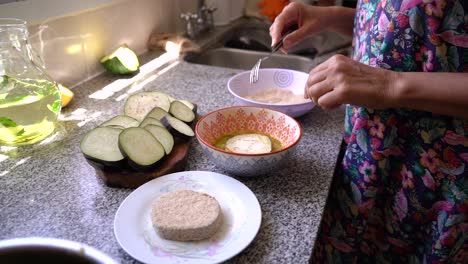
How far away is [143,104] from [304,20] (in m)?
0.44

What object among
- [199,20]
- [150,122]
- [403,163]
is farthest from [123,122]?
[199,20]

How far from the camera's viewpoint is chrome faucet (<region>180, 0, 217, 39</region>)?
158 cm

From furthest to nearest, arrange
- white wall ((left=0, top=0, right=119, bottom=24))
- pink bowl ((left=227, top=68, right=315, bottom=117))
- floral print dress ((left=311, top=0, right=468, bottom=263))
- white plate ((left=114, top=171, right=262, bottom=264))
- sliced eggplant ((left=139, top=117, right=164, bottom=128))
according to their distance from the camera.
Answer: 1. pink bowl ((left=227, top=68, right=315, bottom=117))
2. white wall ((left=0, top=0, right=119, bottom=24))
3. sliced eggplant ((left=139, top=117, right=164, bottom=128))
4. floral print dress ((left=311, top=0, right=468, bottom=263))
5. white plate ((left=114, top=171, right=262, bottom=264))

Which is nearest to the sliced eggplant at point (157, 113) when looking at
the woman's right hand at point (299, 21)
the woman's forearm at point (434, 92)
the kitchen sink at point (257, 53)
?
the woman's right hand at point (299, 21)

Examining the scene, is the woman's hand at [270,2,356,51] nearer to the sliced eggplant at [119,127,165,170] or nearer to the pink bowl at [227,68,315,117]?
the pink bowl at [227,68,315,117]

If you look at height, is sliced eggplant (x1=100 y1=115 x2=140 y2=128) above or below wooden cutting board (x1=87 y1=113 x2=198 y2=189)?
above

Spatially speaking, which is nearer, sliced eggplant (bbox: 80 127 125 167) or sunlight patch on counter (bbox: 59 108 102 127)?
sliced eggplant (bbox: 80 127 125 167)

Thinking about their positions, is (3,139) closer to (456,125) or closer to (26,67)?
(26,67)

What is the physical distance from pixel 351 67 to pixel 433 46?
0.15m

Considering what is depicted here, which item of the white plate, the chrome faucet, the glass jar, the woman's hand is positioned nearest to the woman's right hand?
the woman's hand

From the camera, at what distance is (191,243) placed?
0.53 m

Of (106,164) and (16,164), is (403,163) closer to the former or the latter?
(106,164)

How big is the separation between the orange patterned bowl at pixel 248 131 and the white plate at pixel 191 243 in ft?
0.11

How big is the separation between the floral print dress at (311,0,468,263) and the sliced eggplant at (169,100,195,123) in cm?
35
